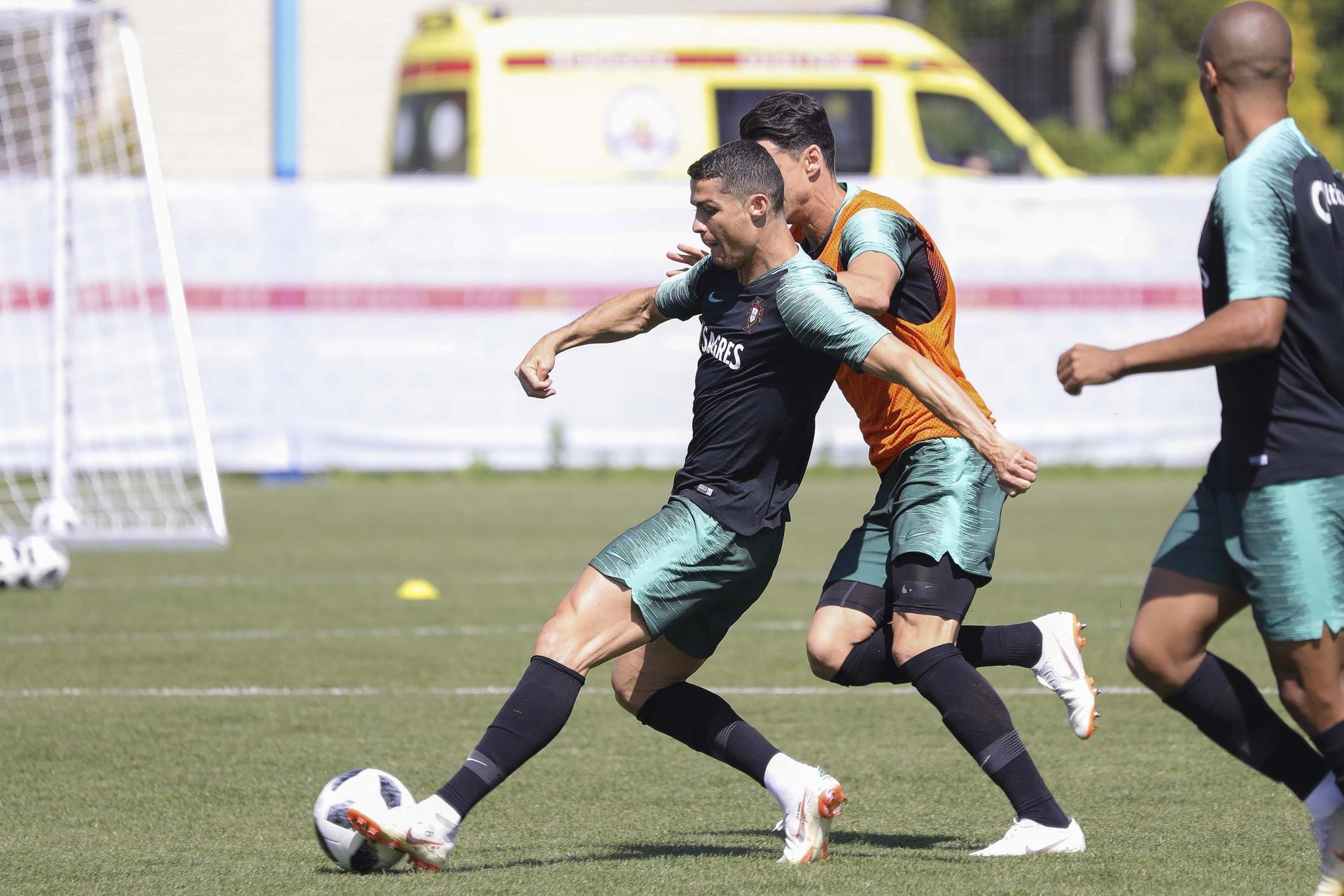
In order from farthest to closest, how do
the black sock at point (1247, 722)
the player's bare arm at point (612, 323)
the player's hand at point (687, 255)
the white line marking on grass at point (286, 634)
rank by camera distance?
the white line marking on grass at point (286, 634) → the player's hand at point (687, 255) → the player's bare arm at point (612, 323) → the black sock at point (1247, 722)

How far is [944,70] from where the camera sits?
18234 mm

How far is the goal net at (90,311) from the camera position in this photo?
39.3 ft

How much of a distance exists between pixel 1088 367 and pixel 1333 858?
1195 millimetres

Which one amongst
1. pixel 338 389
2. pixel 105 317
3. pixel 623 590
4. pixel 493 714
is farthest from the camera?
pixel 338 389

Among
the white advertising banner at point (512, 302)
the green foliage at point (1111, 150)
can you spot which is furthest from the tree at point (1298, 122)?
the white advertising banner at point (512, 302)

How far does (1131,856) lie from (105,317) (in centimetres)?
1323

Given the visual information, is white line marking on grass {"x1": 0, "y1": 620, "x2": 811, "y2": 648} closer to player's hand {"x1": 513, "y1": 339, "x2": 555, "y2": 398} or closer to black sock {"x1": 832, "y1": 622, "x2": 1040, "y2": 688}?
black sock {"x1": 832, "y1": 622, "x2": 1040, "y2": 688}

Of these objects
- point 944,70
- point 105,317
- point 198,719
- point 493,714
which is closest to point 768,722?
point 493,714

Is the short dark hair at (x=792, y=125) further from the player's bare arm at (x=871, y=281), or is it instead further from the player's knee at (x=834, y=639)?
the player's knee at (x=834, y=639)

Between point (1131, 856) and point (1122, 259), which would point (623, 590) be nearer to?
point (1131, 856)

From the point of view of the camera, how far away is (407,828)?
436 cm

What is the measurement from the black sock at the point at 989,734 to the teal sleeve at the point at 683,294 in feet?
3.60

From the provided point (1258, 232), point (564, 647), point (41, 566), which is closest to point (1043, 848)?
point (564, 647)

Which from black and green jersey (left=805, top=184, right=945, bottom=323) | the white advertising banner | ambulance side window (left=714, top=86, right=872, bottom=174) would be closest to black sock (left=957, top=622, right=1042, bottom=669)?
black and green jersey (left=805, top=184, right=945, bottom=323)
